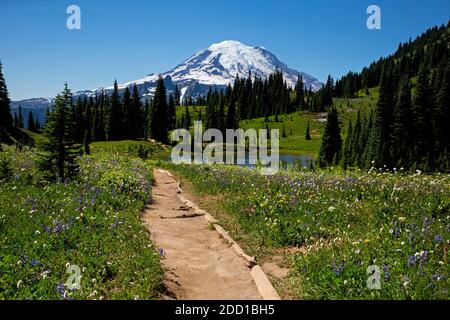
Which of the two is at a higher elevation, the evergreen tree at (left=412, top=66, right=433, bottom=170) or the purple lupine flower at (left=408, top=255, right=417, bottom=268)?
the evergreen tree at (left=412, top=66, right=433, bottom=170)

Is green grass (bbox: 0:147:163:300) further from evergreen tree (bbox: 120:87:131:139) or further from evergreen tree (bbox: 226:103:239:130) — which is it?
evergreen tree (bbox: 226:103:239:130)

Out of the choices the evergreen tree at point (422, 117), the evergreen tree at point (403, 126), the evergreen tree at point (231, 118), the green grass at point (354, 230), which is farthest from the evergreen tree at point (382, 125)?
the green grass at point (354, 230)

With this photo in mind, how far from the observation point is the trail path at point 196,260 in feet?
24.9

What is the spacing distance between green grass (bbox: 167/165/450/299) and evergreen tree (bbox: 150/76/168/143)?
A: 71.5m

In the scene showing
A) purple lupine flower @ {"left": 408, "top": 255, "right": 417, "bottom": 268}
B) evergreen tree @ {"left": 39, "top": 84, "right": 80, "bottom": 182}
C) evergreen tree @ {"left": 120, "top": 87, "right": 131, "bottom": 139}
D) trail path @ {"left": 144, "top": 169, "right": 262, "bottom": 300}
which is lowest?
trail path @ {"left": 144, "top": 169, "right": 262, "bottom": 300}

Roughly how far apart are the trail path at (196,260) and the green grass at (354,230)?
1.03 metres

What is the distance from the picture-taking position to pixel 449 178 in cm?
1485

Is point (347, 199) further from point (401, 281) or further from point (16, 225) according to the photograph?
point (16, 225)

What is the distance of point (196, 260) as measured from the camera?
959 cm

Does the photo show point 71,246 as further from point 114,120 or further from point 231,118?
point 231,118

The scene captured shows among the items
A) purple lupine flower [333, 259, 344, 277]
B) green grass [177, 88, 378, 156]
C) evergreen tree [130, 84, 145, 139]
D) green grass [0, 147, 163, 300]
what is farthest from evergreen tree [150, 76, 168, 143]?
purple lupine flower [333, 259, 344, 277]

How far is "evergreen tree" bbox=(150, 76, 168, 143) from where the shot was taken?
86812mm
